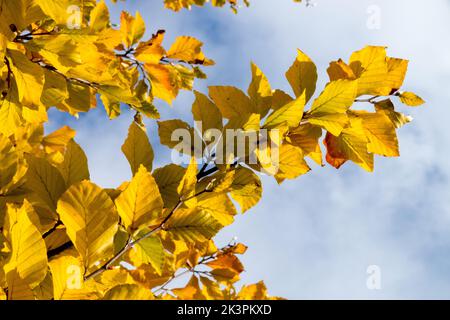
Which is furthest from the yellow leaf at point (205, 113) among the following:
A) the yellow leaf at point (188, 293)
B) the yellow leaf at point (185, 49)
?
the yellow leaf at point (185, 49)

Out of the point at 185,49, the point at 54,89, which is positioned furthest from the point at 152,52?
the point at 54,89

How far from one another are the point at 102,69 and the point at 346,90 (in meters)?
0.57

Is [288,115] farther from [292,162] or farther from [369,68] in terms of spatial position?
[369,68]

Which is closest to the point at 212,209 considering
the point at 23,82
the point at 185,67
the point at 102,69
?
the point at 23,82

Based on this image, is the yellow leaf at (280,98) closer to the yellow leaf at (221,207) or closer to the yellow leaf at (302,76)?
the yellow leaf at (302,76)

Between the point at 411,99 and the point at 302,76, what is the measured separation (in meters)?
0.32

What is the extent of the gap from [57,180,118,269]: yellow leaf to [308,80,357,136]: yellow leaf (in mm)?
353

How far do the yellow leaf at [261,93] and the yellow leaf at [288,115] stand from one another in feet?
0.18

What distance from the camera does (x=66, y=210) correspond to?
492 millimetres

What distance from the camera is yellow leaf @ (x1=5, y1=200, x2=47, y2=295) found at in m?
0.44

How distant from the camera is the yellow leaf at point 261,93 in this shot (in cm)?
69

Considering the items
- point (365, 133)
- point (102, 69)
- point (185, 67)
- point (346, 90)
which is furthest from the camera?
point (185, 67)

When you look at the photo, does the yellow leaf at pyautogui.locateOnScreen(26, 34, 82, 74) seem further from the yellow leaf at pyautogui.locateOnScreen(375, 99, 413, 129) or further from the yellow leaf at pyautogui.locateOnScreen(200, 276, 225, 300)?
the yellow leaf at pyautogui.locateOnScreen(200, 276, 225, 300)
